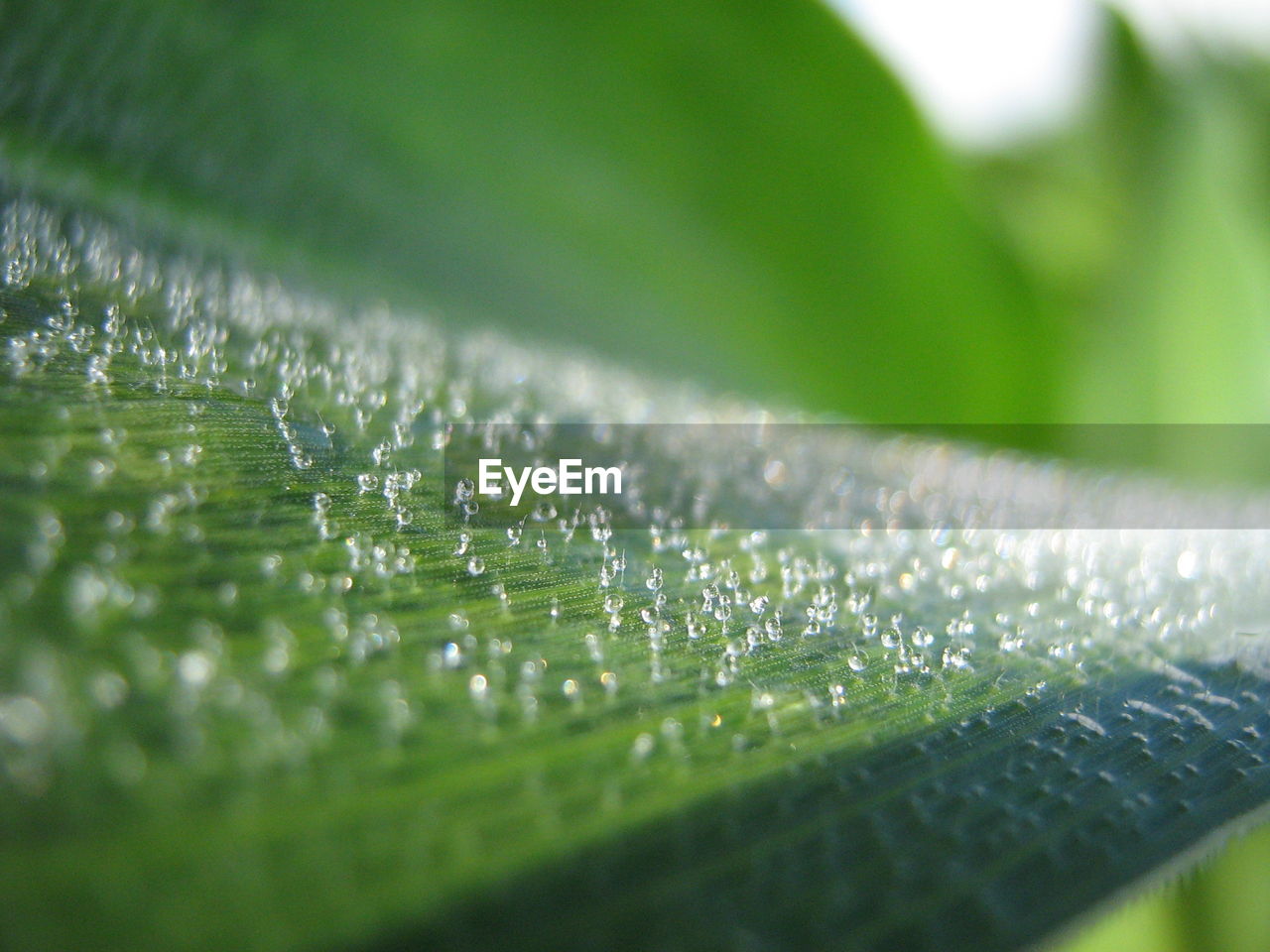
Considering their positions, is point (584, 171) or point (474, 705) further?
point (584, 171)

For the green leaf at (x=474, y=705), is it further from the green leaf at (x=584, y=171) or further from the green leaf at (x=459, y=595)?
the green leaf at (x=584, y=171)

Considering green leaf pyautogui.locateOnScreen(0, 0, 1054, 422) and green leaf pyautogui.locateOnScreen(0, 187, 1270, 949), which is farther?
green leaf pyautogui.locateOnScreen(0, 0, 1054, 422)

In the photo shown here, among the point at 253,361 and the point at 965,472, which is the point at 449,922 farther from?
the point at 965,472

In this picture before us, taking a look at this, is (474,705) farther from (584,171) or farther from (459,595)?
(584,171)

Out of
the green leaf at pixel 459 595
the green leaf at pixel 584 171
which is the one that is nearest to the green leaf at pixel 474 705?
the green leaf at pixel 459 595

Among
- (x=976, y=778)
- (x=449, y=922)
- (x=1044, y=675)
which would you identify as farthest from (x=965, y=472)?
(x=449, y=922)

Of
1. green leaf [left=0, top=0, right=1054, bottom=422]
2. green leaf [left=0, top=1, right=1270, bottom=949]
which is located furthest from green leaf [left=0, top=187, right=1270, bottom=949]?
green leaf [left=0, top=0, right=1054, bottom=422]

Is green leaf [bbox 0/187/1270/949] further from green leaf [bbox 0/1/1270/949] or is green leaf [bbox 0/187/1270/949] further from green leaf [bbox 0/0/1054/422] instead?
green leaf [bbox 0/0/1054/422]

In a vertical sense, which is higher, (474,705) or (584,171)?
(584,171)

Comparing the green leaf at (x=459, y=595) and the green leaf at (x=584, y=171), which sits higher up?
the green leaf at (x=584, y=171)

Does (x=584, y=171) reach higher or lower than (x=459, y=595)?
higher

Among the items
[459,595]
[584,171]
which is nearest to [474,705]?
[459,595]
